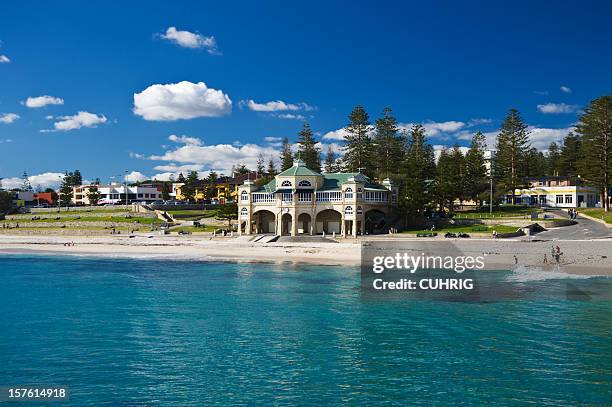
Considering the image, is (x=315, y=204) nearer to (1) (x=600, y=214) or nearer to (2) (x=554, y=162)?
(1) (x=600, y=214)

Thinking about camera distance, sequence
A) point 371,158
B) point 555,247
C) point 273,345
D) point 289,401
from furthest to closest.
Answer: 1. point 371,158
2. point 555,247
3. point 273,345
4. point 289,401

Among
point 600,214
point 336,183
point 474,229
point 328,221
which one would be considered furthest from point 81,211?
point 600,214

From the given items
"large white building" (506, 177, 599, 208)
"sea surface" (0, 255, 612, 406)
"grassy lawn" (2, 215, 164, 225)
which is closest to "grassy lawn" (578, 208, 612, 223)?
"large white building" (506, 177, 599, 208)

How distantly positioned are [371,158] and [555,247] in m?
43.9

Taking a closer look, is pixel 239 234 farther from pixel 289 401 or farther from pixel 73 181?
pixel 73 181

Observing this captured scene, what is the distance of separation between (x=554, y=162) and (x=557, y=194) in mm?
41273

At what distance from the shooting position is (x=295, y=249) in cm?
5450

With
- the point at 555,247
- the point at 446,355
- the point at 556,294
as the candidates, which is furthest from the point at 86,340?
the point at 555,247

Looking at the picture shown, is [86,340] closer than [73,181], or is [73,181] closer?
[86,340]

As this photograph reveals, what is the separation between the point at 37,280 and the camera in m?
39.8

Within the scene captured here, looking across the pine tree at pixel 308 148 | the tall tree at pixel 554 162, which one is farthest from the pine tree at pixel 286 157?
the tall tree at pixel 554 162

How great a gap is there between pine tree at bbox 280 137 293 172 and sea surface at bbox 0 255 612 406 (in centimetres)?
6116

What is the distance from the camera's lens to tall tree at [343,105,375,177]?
84.4 meters

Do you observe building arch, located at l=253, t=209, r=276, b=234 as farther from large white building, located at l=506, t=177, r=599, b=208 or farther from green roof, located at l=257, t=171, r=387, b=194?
large white building, located at l=506, t=177, r=599, b=208
